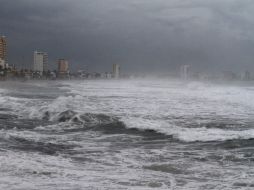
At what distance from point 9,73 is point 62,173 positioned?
146109 millimetres

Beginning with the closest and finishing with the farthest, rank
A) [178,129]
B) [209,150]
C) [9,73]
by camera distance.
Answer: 1. [209,150]
2. [178,129]
3. [9,73]

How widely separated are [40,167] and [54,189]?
1.72 metres

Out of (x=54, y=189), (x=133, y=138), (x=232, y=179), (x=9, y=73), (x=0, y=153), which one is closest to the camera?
(x=54, y=189)

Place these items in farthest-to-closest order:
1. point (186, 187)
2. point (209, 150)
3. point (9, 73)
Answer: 1. point (9, 73)
2. point (209, 150)
3. point (186, 187)

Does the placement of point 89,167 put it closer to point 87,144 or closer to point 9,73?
point 87,144

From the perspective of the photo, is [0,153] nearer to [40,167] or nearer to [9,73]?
[40,167]

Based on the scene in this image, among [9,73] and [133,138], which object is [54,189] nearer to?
[133,138]

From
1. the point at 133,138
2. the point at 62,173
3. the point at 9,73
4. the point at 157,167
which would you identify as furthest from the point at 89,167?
A: the point at 9,73

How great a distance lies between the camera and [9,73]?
148500 millimetres

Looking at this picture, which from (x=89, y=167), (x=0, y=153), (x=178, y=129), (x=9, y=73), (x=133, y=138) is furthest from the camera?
(x=9, y=73)

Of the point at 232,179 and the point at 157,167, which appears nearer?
the point at 232,179

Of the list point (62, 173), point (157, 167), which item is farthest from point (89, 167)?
point (157, 167)

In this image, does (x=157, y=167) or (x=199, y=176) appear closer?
(x=199, y=176)

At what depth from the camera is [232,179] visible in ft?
26.4
